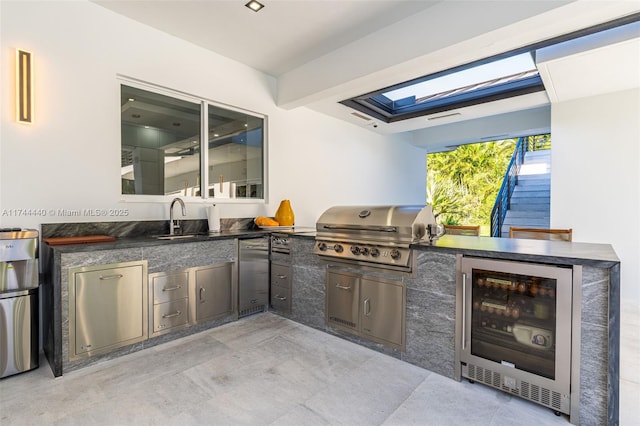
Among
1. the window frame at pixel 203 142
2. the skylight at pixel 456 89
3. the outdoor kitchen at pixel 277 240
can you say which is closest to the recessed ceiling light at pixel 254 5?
the outdoor kitchen at pixel 277 240

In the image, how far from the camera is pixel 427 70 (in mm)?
3246

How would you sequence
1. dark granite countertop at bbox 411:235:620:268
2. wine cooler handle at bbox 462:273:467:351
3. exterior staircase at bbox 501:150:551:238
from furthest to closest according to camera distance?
1. exterior staircase at bbox 501:150:551:238
2. wine cooler handle at bbox 462:273:467:351
3. dark granite countertop at bbox 411:235:620:268

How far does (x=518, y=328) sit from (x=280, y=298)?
2.26 metres

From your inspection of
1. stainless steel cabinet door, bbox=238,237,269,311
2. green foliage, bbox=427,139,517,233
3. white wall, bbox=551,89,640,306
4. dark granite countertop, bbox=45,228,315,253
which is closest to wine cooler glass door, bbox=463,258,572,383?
dark granite countertop, bbox=45,228,315,253

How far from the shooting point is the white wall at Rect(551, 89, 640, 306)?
3973 mm

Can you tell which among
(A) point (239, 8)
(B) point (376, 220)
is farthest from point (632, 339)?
(A) point (239, 8)

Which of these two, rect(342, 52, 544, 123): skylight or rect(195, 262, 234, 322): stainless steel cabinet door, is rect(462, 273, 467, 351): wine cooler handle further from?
rect(342, 52, 544, 123): skylight

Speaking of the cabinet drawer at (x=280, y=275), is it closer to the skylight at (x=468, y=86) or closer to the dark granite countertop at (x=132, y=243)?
the dark granite countertop at (x=132, y=243)

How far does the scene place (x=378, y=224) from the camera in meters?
2.58

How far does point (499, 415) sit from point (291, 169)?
3.64 metres

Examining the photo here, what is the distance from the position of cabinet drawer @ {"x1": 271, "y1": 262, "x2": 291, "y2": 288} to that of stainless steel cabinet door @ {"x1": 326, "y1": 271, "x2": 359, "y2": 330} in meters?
0.59

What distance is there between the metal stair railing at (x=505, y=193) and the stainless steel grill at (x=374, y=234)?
456 centimetres

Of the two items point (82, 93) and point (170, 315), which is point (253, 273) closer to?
point (170, 315)

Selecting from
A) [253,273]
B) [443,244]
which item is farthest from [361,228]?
[253,273]
